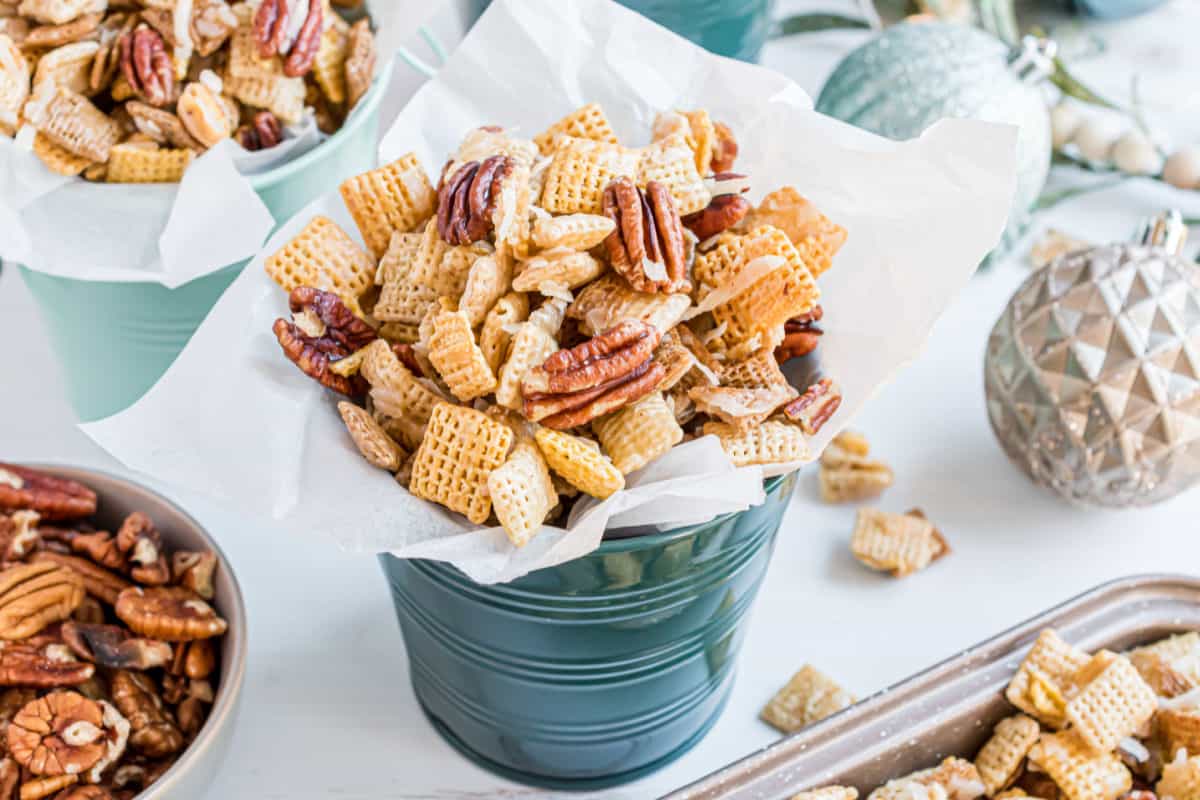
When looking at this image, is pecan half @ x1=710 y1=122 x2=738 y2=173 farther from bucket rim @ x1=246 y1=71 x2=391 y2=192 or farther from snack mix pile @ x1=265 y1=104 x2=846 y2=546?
bucket rim @ x1=246 y1=71 x2=391 y2=192

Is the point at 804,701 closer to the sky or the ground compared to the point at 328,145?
closer to the ground

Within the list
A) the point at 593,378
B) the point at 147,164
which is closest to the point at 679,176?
the point at 593,378

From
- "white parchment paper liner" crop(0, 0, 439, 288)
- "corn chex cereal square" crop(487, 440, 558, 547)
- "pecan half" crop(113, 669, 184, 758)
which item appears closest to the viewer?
"corn chex cereal square" crop(487, 440, 558, 547)

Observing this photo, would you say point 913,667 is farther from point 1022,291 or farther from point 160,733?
point 160,733

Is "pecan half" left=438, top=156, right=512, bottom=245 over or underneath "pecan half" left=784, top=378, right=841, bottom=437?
over

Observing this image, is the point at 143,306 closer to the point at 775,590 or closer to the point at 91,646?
the point at 91,646

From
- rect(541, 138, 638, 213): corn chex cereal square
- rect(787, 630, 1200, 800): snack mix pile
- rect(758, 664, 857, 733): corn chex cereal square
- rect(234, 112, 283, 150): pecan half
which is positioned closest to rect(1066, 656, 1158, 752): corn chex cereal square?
rect(787, 630, 1200, 800): snack mix pile

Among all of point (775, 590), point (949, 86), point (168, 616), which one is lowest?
point (775, 590)
